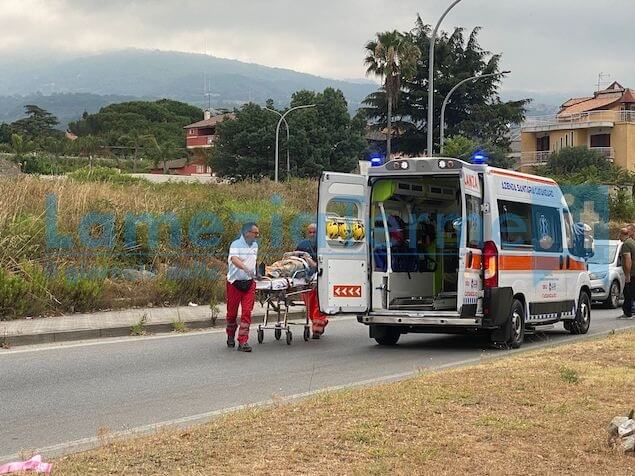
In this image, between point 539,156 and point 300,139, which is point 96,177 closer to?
point 300,139

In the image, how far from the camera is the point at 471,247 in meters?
13.6

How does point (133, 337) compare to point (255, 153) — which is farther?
point (255, 153)

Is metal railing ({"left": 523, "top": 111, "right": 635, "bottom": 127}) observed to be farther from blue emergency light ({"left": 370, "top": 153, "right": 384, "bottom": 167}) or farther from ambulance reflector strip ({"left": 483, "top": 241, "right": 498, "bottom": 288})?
ambulance reflector strip ({"left": 483, "top": 241, "right": 498, "bottom": 288})

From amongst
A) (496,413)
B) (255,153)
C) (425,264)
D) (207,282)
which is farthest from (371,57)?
(496,413)

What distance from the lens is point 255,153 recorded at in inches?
3150

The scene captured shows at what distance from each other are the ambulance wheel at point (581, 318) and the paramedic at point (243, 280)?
6103 millimetres

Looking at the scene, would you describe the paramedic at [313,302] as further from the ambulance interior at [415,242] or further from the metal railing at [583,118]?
the metal railing at [583,118]

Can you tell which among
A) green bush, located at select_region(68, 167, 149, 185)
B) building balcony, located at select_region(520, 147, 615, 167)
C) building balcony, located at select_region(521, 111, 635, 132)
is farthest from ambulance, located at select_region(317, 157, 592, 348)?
building balcony, located at select_region(521, 111, 635, 132)

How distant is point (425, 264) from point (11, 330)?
6.53 meters

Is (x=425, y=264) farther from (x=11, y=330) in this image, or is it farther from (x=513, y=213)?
(x=11, y=330)

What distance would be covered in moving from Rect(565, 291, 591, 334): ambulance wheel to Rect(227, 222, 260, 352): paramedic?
6.10 metres

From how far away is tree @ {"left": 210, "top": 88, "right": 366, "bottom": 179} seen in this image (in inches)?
3027

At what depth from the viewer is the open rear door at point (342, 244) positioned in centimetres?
1421

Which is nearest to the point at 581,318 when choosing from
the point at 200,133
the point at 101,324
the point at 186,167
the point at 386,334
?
the point at 386,334
